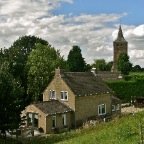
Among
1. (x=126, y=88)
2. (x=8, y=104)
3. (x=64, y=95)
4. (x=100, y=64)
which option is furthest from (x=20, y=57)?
(x=100, y=64)

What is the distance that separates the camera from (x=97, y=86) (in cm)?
4888

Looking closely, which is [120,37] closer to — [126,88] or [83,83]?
[126,88]

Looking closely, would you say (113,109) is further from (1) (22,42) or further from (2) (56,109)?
(1) (22,42)

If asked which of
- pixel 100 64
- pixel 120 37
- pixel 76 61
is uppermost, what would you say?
pixel 120 37

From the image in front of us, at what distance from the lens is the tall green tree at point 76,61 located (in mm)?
92062

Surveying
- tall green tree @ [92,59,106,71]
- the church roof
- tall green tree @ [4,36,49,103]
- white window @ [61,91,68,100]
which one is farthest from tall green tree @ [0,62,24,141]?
tall green tree @ [92,59,106,71]

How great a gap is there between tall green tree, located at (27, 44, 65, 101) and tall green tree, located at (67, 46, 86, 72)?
32621 mm

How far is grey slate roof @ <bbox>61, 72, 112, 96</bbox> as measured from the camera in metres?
45.0

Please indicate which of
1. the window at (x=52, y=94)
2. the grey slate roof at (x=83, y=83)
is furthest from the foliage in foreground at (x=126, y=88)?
the window at (x=52, y=94)

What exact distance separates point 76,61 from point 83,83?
45079mm

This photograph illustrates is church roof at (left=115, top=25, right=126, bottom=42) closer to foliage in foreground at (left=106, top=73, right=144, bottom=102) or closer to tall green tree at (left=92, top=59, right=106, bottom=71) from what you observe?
tall green tree at (left=92, top=59, right=106, bottom=71)

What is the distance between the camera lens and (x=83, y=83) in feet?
155

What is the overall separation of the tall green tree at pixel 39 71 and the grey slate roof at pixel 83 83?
375 inches

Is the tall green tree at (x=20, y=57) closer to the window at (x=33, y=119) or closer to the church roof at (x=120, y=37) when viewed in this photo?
the window at (x=33, y=119)
